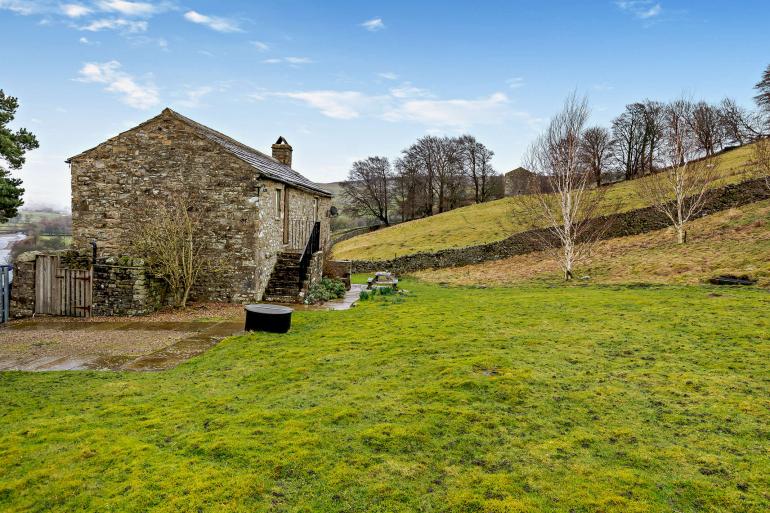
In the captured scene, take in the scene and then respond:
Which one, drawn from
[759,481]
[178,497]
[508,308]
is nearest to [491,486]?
[759,481]

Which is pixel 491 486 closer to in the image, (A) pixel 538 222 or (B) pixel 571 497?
(B) pixel 571 497

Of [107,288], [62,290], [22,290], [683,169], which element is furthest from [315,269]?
[683,169]

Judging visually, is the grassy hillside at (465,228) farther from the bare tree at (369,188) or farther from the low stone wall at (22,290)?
the low stone wall at (22,290)

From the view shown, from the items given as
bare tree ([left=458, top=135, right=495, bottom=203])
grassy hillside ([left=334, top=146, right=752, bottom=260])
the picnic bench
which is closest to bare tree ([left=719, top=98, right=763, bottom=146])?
grassy hillside ([left=334, top=146, right=752, bottom=260])

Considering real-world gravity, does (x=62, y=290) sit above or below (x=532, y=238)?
below

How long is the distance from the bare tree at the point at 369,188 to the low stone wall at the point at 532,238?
35095mm

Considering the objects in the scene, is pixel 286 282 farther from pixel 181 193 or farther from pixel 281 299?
pixel 181 193

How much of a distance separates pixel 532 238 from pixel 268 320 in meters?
24.8

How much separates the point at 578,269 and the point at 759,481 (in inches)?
848

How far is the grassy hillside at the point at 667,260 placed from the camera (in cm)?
1834

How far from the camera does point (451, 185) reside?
68750 millimetres

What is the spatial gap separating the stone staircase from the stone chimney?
13.2 metres

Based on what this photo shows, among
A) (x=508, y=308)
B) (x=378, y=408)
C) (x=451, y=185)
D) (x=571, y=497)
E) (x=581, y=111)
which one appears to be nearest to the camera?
(x=571, y=497)

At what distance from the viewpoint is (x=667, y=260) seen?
70.5 feet
